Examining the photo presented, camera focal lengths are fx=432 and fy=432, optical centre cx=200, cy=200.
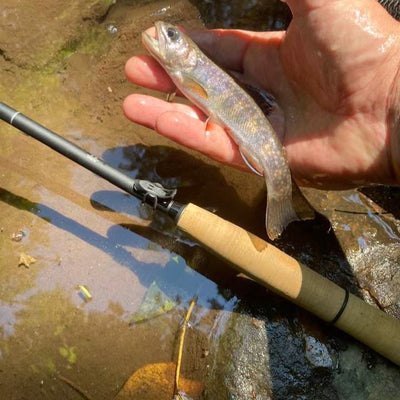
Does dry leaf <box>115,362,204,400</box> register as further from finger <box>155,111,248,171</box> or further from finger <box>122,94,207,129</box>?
finger <box>122,94,207,129</box>

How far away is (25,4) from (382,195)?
10.5 feet

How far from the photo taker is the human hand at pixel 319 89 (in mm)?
2596

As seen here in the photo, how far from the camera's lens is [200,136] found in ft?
9.43

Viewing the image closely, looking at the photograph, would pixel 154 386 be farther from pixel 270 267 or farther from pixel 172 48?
pixel 172 48

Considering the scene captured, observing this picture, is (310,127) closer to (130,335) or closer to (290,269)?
(290,269)

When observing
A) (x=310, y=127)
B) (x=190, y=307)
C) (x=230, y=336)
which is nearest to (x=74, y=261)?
(x=190, y=307)

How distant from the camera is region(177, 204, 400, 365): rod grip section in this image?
2422 millimetres

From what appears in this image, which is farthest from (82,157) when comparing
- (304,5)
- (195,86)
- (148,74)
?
(304,5)

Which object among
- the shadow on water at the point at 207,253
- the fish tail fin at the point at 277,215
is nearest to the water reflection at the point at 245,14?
the shadow on water at the point at 207,253

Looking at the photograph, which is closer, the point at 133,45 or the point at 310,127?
the point at 310,127

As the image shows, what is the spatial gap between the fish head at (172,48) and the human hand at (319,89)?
3.8 inches

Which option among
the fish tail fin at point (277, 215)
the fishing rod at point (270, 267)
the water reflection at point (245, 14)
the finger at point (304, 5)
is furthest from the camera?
the water reflection at point (245, 14)

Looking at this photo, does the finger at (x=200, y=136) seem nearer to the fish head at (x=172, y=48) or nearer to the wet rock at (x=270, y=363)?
the fish head at (x=172, y=48)

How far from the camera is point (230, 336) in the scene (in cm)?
265
